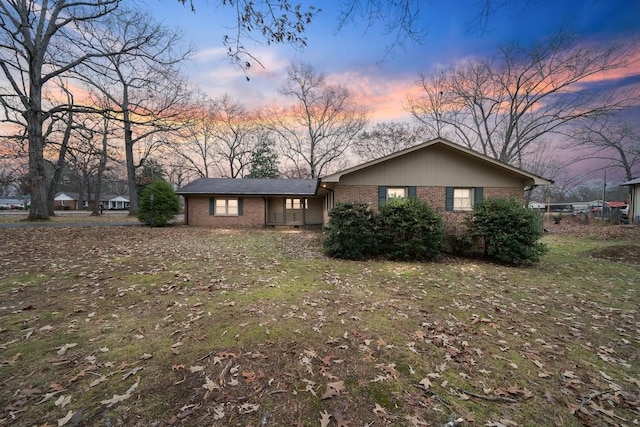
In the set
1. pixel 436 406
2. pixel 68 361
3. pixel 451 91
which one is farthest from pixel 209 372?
pixel 451 91

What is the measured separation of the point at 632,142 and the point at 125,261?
132 ft

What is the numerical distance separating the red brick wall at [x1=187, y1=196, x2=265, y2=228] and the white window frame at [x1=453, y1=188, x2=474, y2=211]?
1304 centimetres

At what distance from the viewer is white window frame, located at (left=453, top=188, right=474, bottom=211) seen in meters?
12.9

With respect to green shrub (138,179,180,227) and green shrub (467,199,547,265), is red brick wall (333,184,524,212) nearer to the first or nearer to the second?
green shrub (467,199,547,265)

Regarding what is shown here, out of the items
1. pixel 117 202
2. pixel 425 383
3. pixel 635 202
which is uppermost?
pixel 117 202

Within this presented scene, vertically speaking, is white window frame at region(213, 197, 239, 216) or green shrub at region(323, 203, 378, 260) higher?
white window frame at region(213, 197, 239, 216)

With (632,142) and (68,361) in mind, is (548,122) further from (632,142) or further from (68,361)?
(68,361)

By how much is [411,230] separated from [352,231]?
1.96 m

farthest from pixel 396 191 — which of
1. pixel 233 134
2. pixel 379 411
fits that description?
pixel 233 134

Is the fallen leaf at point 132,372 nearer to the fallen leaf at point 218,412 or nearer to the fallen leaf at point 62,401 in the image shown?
the fallen leaf at point 62,401

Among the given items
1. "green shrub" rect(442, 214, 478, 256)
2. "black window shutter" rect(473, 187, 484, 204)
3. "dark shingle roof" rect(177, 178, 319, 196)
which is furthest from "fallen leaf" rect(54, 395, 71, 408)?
"dark shingle roof" rect(177, 178, 319, 196)

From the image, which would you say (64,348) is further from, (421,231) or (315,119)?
(315,119)

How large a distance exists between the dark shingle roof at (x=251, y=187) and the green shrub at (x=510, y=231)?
460 inches

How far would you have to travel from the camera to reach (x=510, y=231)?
8.86 meters
